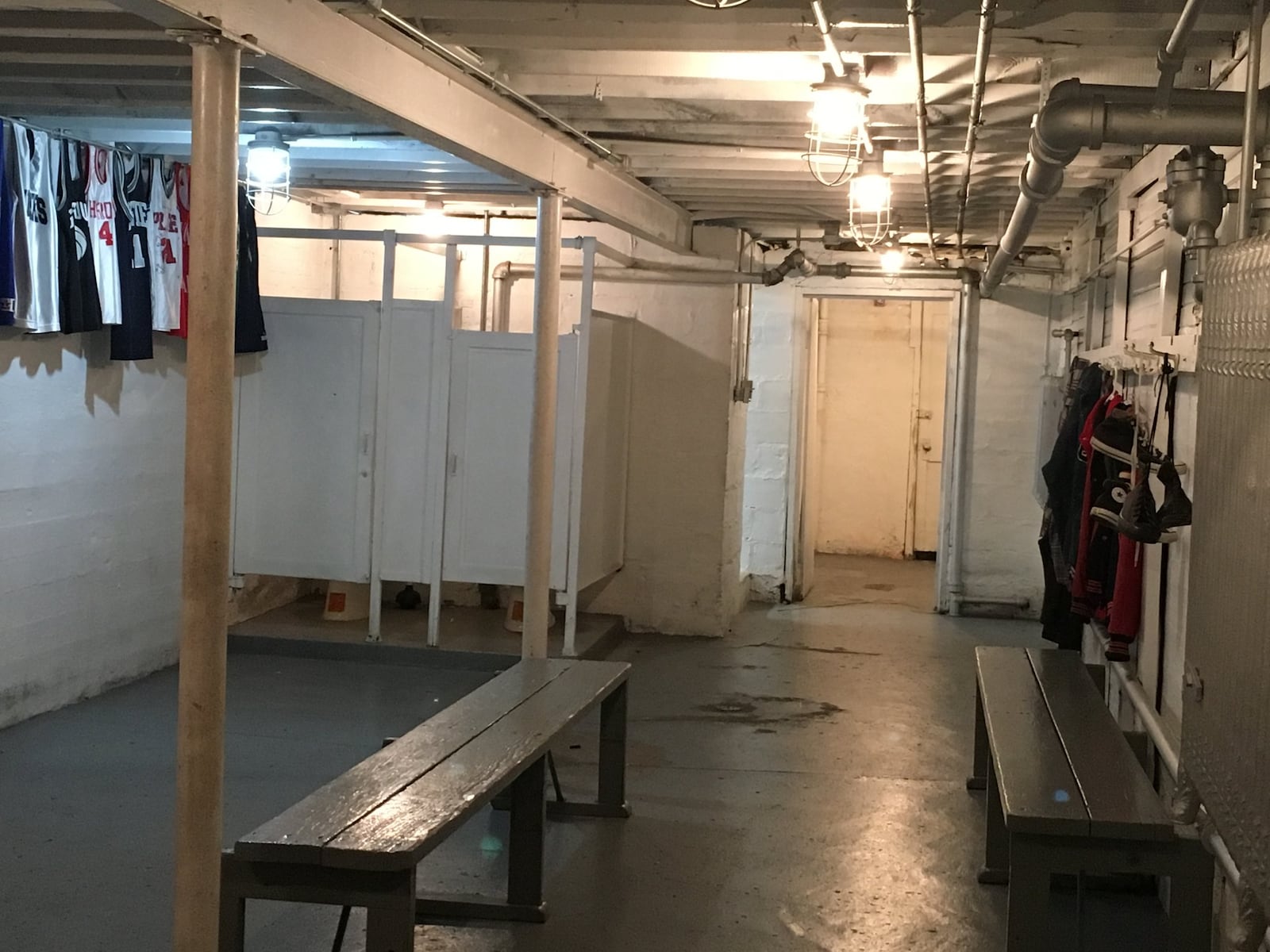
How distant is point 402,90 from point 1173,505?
2427 millimetres

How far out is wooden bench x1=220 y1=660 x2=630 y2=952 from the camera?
9.30 feet

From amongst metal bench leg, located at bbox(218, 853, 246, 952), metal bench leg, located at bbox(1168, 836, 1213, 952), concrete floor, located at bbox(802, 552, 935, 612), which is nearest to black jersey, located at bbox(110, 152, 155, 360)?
metal bench leg, located at bbox(218, 853, 246, 952)

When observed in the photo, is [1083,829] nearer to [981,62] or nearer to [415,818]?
[415,818]

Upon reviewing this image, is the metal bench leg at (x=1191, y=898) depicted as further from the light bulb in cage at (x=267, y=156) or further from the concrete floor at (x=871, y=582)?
the concrete floor at (x=871, y=582)

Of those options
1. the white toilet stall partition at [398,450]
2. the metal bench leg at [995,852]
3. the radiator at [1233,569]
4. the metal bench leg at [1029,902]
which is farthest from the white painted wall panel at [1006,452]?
the metal bench leg at [1029,902]

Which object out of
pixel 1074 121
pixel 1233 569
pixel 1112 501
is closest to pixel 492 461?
pixel 1112 501

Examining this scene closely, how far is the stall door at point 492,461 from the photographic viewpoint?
6.86 meters

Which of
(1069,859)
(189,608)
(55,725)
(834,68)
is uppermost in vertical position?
(834,68)

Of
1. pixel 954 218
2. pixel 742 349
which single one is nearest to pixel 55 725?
pixel 742 349

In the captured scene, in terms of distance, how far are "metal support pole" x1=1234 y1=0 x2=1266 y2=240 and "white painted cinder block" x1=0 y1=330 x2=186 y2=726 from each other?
459 centimetres

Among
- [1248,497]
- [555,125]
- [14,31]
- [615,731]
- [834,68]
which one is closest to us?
[1248,497]

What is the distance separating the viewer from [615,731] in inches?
184

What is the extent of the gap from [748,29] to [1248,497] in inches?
82.1

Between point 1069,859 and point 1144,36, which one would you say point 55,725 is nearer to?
point 1069,859
